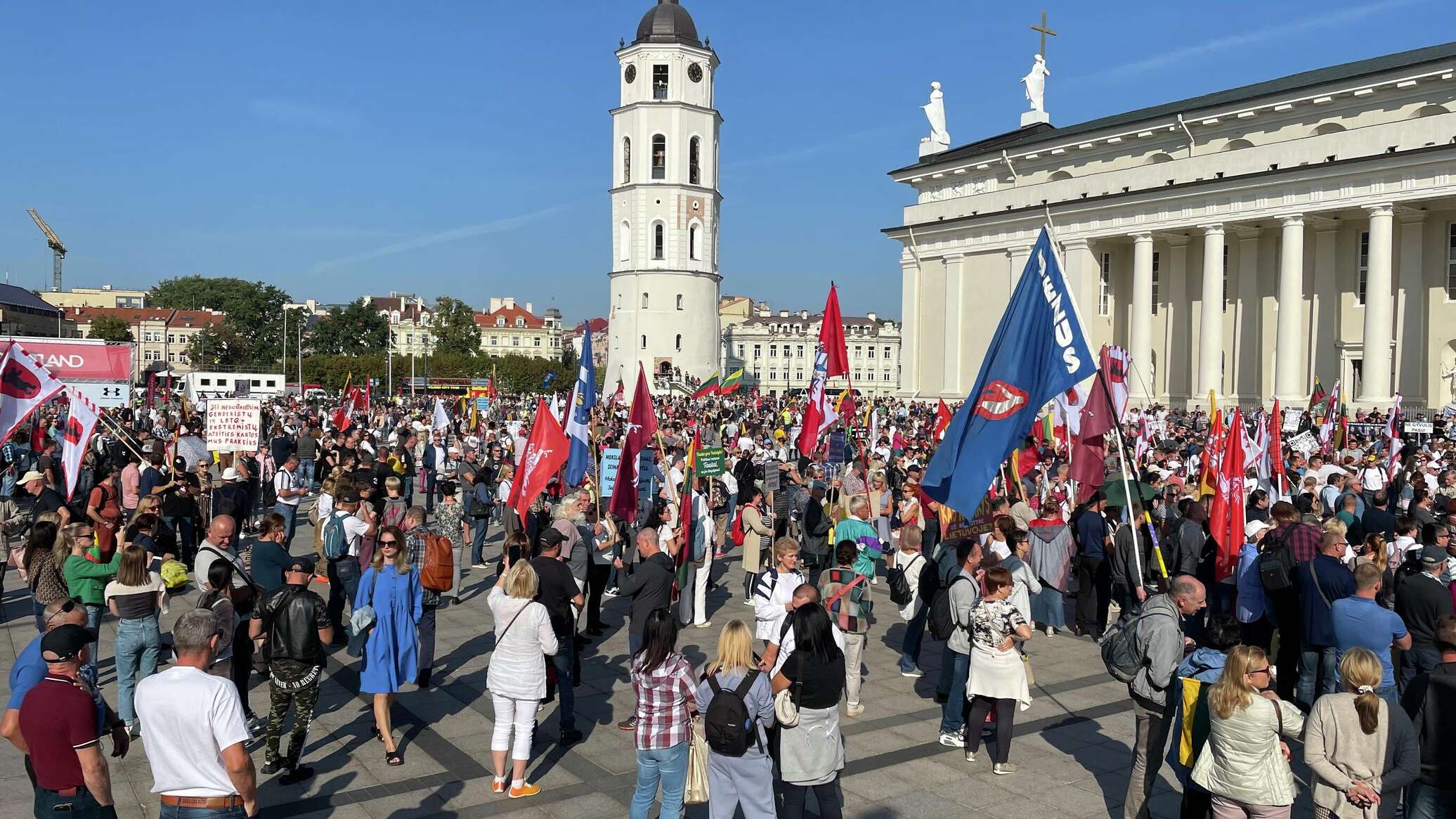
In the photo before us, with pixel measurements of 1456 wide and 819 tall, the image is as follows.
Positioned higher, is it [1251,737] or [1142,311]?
[1142,311]

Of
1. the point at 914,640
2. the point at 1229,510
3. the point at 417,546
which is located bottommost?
the point at 914,640

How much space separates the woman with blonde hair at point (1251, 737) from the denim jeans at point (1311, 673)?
322cm

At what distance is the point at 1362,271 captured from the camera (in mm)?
40031

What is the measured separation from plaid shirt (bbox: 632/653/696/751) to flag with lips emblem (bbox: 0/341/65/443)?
1166 cm

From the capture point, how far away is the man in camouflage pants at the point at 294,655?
307 inches

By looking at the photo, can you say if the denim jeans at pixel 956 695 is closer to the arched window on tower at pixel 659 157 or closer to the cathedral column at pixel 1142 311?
the cathedral column at pixel 1142 311

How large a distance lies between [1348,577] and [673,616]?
5.56 meters

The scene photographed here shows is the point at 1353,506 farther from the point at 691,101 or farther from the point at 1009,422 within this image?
the point at 691,101

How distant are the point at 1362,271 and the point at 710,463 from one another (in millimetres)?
34072

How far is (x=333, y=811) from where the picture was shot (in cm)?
738

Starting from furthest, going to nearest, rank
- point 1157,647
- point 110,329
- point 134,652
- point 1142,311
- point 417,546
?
point 110,329
point 1142,311
point 417,546
point 134,652
point 1157,647

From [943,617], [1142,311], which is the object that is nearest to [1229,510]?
[943,617]

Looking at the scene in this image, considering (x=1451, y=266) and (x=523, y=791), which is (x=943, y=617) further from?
(x=1451, y=266)

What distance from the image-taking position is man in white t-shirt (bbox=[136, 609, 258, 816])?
4.82 meters
